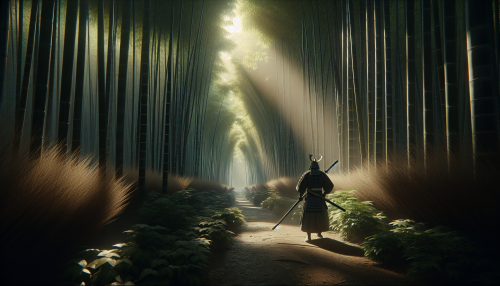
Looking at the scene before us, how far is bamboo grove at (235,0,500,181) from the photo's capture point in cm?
245

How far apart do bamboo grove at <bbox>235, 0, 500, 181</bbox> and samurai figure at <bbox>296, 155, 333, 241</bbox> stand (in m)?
1.08

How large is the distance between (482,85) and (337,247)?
2.40 metres

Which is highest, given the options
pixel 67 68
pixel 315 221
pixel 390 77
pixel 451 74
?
pixel 390 77

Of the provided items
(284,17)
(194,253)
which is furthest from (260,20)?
(194,253)

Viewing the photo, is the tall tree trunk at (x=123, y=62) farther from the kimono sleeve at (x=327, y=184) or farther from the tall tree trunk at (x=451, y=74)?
the tall tree trunk at (x=451, y=74)

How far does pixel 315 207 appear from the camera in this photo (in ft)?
13.1

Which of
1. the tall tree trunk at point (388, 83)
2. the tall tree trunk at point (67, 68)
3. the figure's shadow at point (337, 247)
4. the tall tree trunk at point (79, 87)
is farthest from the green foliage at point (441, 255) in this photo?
the tall tree trunk at point (79, 87)

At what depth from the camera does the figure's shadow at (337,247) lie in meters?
3.22

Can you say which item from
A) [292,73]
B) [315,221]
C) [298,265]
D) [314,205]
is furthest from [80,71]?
[292,73]

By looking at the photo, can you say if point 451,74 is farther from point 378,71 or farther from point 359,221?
point 359,221

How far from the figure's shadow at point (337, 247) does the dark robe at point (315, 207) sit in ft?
0.52

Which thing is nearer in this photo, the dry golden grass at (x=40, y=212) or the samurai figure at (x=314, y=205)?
the dry golden grass at (x=40, y=212)

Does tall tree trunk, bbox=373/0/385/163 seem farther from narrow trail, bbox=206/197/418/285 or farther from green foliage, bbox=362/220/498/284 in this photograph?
green foliage, bbox=362/220/498/284

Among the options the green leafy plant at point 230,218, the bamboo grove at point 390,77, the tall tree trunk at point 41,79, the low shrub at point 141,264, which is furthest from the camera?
the green leafy plant at point 230,218
